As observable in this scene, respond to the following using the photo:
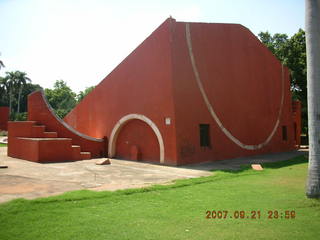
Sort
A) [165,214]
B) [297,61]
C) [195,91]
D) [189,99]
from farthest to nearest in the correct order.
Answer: [297,61] < [195,91] < [189,99] < [165,214]

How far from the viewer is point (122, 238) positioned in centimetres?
409

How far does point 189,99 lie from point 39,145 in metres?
6.98

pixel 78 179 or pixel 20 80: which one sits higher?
pixel 20 80

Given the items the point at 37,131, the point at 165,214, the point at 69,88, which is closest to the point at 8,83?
the point at 69,88

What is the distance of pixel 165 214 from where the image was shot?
5.20 m

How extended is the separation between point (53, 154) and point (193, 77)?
7303mm

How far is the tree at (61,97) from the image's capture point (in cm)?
5438

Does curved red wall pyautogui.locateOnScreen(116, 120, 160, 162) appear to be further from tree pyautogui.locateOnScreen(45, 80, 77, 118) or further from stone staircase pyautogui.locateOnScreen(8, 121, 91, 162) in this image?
tree pyautogui.locateOnScreen(45, 80, 77, 118)

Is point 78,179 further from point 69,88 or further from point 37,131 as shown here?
point 69,88

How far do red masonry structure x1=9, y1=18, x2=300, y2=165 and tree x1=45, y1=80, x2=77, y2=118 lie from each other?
1519 inches

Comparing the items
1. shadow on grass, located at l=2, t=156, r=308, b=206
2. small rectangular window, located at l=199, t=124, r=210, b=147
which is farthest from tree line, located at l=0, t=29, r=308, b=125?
shadow on grass, located at l=2, t=156, r=308, b=206

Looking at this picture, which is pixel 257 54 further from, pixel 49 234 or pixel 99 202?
pixel 49 234

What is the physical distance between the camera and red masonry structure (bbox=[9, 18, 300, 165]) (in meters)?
12.7

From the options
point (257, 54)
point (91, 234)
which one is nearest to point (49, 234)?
point (91, 234)
